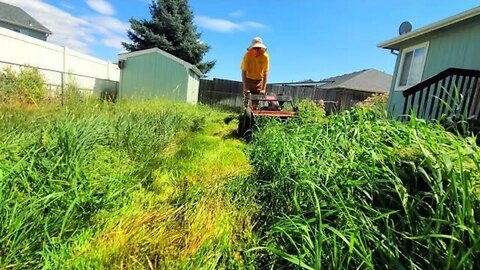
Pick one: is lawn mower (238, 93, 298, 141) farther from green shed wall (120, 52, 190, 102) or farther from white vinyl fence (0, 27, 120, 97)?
green shed wall (120, 52, 190, 102)

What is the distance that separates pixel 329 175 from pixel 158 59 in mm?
14026

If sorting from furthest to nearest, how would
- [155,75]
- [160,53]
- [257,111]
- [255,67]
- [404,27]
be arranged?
[155,75] → [160,53] → [404,27] → [255,67] → [257,111]

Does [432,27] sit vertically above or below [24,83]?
above

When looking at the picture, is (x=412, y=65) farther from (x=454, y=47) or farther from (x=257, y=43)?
(x=257, y=43)

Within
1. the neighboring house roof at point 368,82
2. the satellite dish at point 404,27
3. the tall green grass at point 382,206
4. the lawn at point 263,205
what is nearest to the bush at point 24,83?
the lawn at point 263,205

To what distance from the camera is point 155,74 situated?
1473cm

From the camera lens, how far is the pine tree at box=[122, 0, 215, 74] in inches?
957

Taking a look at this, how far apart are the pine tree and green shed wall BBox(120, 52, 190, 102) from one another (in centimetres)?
1009

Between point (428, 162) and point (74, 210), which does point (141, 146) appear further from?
point (428, 162)

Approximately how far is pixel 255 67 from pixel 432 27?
4301 millimetres

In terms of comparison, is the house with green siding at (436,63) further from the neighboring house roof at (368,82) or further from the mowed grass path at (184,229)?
the neighboring house roof at (368,82)

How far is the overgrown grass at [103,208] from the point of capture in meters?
1.69

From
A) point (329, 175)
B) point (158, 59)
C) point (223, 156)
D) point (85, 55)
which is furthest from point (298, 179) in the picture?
point (85, 55)

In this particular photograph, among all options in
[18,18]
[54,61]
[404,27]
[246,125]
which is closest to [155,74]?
[54,61]
